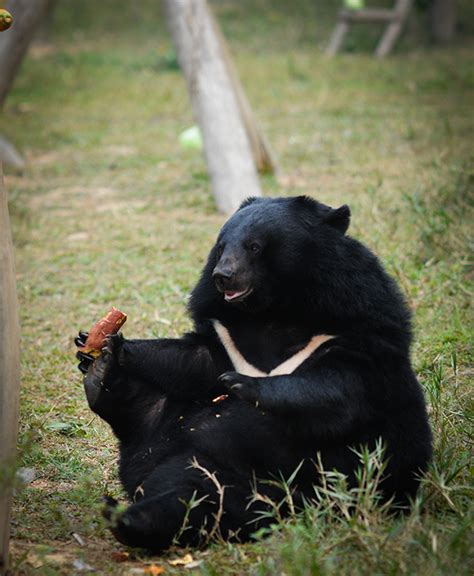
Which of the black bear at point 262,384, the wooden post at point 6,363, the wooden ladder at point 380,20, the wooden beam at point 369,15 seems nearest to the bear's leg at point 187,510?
the black bear at point 262,384

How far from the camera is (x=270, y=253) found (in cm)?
332

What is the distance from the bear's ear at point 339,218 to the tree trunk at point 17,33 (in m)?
5.47

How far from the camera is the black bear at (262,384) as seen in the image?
2.98 metres

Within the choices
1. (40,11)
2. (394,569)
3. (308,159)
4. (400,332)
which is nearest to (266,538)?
(394,569)

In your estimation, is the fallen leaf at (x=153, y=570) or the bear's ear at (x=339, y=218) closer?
the fallen leaf at (x=153, y=570)

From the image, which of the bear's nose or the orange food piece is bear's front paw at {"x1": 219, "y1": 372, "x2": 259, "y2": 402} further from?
the orange food piece

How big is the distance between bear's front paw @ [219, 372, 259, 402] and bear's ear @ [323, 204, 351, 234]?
2.28ft

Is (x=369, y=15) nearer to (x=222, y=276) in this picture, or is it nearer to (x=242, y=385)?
(x=222, y=276)

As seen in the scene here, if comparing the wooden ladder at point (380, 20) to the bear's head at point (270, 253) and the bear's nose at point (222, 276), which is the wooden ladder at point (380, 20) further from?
the bear's nose at point (222, 276)

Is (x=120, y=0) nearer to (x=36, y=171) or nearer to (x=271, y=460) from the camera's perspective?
(x=36, y=171)

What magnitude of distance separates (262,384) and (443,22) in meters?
15.7

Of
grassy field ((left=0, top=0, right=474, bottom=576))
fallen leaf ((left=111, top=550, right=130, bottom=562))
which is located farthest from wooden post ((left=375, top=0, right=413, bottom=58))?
fallen leaf ((left=111, top=550, right=130, bottom=562))

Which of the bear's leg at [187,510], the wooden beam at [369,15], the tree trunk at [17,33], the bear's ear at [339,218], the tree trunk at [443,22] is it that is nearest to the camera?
the bear's leg at [187,510]

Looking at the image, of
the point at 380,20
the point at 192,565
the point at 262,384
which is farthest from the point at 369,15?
the point at 192,565
